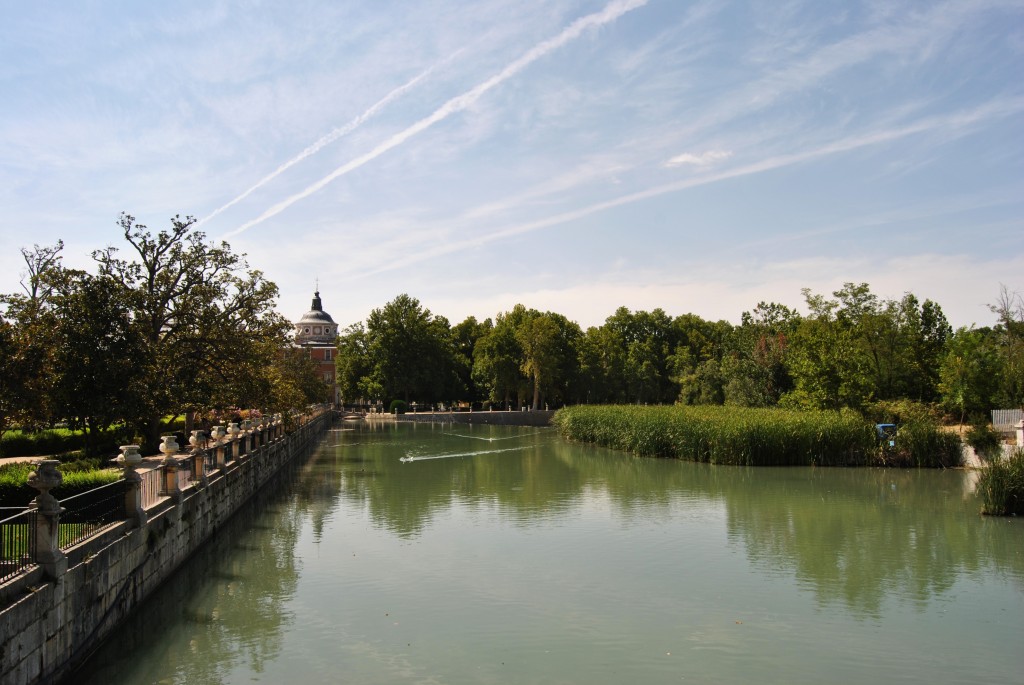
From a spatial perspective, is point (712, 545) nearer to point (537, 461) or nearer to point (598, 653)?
point (598, 653)

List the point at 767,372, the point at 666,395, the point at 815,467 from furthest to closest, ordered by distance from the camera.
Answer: the point at 666,395 < the point at 767,372 < the point at 815,467

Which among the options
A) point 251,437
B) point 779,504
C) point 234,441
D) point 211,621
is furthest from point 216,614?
point 779,504

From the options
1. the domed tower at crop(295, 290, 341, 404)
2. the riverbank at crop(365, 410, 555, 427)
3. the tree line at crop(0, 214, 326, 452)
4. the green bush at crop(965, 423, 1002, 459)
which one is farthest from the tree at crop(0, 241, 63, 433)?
the domed tower at crop(295, 290, 341, 404)

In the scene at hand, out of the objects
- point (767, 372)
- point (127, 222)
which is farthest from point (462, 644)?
point (767, 372)

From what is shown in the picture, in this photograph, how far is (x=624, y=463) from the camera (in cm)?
3409

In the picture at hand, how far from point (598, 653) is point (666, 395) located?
7781 cm

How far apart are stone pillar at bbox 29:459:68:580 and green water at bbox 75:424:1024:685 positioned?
205 centimetres

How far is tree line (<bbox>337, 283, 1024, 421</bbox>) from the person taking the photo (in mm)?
37781

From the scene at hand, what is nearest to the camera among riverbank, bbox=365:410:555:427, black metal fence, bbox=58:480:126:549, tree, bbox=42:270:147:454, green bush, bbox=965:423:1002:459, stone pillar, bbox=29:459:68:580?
stone pillar, bbox=29:459:68:580

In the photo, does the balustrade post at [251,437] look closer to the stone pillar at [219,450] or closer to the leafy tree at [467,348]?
the stone pillar at [219,450]

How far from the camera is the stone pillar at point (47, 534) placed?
341 inches

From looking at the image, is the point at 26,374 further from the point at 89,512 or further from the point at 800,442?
the point at 800,442

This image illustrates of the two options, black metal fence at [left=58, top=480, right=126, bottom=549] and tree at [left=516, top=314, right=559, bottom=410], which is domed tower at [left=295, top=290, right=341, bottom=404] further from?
black metal fence at [left=58, top=480, right=126, bottom=549]

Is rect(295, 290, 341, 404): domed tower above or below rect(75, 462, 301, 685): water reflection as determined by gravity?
above
